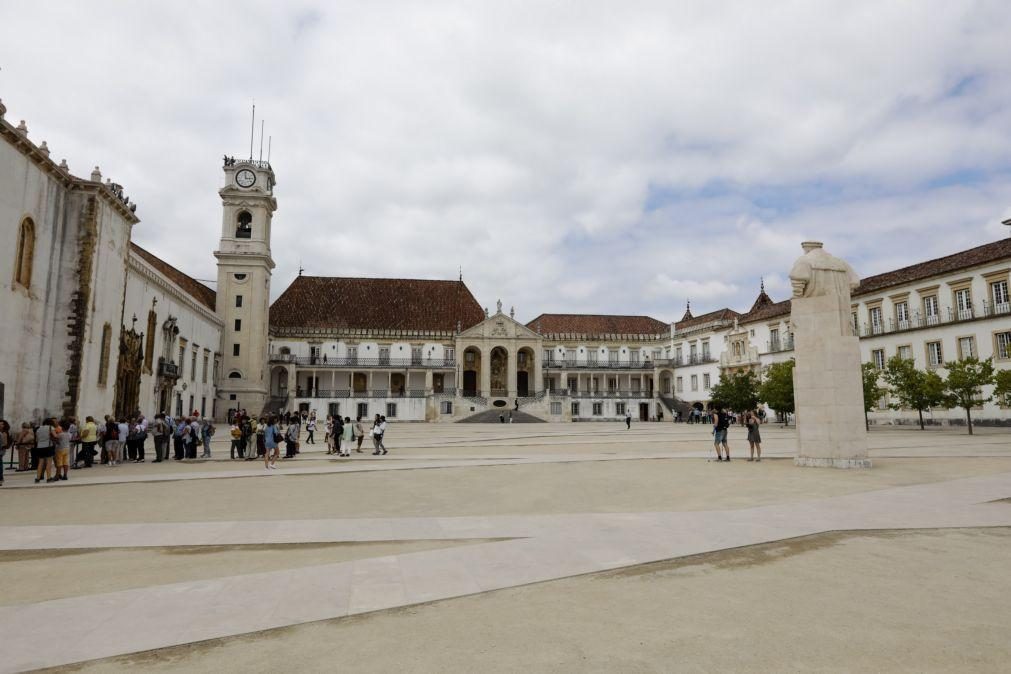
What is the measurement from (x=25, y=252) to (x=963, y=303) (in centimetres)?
4732

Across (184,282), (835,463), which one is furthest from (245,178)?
(835,463)

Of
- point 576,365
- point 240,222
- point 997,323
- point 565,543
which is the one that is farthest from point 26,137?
point 576,365

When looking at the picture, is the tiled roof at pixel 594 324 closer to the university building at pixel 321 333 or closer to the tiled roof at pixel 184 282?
the university building at pixel 321 333

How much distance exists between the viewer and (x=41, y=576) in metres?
5.93

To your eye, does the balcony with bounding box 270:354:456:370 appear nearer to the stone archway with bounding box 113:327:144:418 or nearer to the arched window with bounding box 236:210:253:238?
the arched window with bounding box 236:210:253:238

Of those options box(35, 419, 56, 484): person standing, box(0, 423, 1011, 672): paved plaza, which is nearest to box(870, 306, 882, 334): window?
box(0, 423, 1011, 672): paved plaza

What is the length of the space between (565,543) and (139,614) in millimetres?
4237

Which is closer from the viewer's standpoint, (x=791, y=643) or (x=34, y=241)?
(x=791, y=643)

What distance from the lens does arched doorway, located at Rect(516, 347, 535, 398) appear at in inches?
2584

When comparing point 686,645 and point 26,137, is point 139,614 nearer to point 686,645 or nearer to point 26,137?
point 686,645

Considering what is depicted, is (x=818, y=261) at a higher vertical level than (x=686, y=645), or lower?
higher

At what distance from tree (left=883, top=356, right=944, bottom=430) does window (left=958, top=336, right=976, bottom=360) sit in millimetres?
4274

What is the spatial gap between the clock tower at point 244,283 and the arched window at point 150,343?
16.2 metres

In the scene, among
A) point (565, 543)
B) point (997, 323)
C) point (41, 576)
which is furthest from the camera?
point (997, 323)
